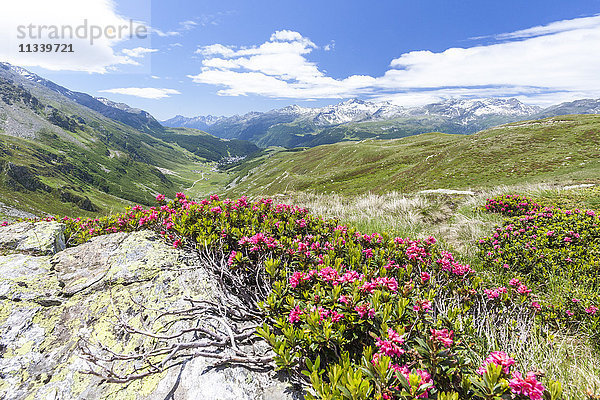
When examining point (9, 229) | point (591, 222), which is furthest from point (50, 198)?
point (591, 222)

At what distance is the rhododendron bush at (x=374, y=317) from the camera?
2.30 meters

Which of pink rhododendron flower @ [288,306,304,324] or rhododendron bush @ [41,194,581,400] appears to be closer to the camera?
rhododendron bush @ [41,194,581,400]

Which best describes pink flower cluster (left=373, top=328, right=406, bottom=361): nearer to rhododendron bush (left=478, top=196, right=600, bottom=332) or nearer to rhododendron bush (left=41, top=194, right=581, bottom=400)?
rhododendron bush (left=41, top=194, right=581, bottom=400)

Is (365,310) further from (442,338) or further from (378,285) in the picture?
(442,338)

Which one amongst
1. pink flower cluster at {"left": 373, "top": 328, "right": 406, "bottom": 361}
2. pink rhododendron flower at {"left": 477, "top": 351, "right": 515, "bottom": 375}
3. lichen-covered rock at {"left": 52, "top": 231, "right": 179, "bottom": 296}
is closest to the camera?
pink rhododendron flower at {"left": 477, "top": 351, "right": 515, "bottom": 375}

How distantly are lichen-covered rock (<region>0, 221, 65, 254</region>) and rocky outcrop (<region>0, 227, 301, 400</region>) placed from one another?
0.02m

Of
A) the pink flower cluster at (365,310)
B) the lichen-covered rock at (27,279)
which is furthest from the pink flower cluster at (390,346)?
the lichen-covered rock at (27,279)

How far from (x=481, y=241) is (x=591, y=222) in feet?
10.1

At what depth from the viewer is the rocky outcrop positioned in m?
2.72

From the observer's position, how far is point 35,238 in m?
5.77

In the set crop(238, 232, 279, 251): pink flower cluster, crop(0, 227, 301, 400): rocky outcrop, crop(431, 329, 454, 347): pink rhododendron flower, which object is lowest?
crop(0, 227, 301, 400): rocky outcrop

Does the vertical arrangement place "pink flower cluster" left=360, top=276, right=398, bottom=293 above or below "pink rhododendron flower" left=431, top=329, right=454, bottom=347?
above

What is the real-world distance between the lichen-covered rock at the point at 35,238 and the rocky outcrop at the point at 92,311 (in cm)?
2

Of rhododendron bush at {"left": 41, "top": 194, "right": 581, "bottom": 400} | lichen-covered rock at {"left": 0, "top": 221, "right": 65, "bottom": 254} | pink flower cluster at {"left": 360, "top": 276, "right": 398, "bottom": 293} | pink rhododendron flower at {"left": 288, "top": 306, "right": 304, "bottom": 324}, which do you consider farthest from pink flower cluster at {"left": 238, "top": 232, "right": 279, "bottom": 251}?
lichen-covered rock at {"left": 0, "top": 221, "right": 65, "bottom": 254}
